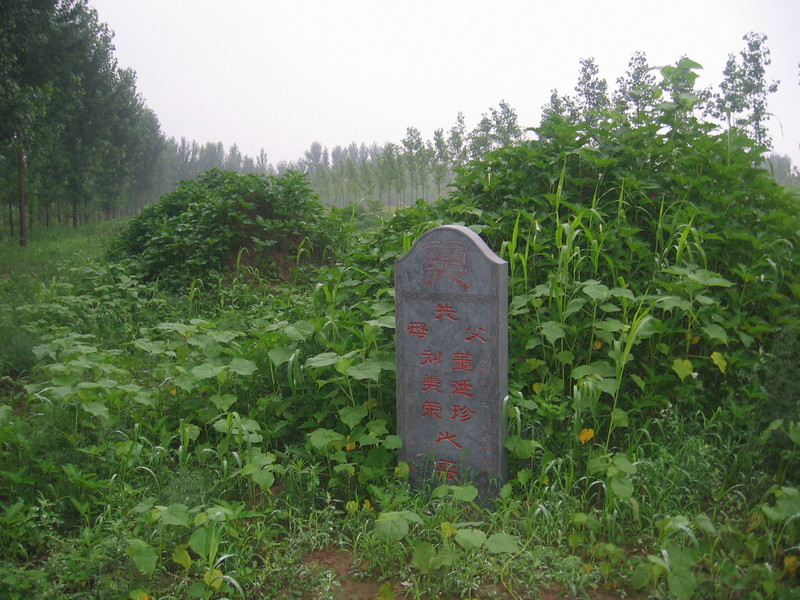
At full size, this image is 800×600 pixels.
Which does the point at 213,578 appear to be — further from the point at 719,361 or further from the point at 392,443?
the point at 719,361

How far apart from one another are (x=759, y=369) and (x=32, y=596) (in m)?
3.66

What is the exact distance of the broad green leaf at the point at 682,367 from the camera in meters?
3.15

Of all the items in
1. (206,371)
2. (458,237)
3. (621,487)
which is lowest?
(621,487)

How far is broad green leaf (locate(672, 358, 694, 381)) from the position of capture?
315 centimetres

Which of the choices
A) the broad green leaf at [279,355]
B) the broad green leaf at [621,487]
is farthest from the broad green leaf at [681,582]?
the broad green leaf at [279,355]

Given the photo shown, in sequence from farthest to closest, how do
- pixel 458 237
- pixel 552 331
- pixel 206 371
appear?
pixel 206 371, pixel 552 331, pixel 458 237

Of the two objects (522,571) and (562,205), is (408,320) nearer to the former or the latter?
(522,571)

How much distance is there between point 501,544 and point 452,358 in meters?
0.95

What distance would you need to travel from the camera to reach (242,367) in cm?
341

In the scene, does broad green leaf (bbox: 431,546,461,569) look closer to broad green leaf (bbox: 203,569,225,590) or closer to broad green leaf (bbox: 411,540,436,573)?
broad green leaf (bbox: 411,540,436,573)

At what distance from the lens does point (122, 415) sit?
135 inches

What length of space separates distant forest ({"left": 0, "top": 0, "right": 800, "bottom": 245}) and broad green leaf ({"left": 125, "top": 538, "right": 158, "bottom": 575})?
12.6 feet

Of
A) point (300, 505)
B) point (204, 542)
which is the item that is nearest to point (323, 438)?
point (300, 505)

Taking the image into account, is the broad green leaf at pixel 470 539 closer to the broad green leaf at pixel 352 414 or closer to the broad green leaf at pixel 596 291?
the broad green leaf at pixel 352 414
